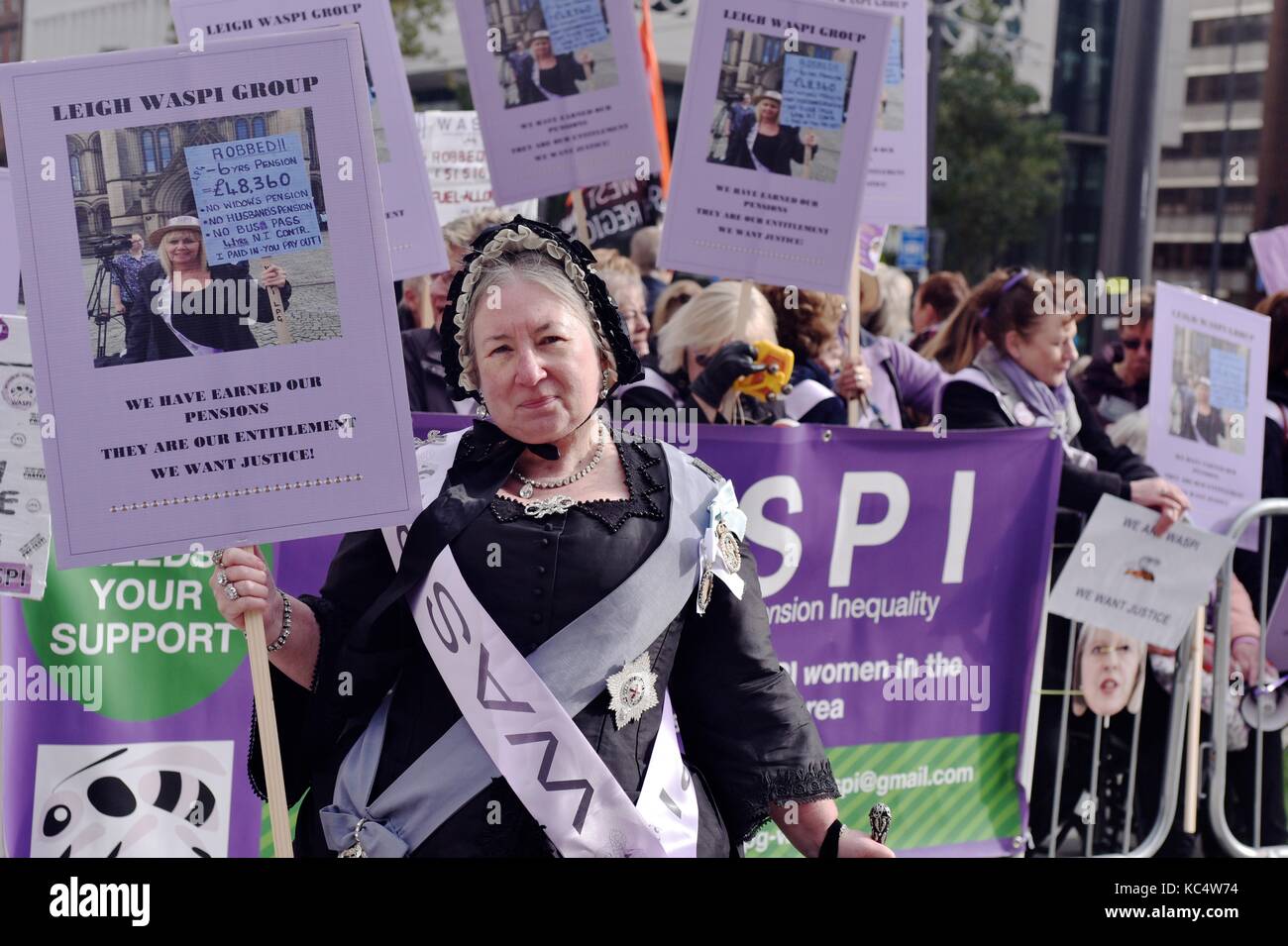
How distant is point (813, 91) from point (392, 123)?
1230 mm

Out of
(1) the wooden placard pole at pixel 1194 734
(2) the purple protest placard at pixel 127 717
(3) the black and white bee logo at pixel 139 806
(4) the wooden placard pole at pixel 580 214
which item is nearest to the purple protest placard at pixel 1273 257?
(1) the wooden placard pole at pixel 1194 734

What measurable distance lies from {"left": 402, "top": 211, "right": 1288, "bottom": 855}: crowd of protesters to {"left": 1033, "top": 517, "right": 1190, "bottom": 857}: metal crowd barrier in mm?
18

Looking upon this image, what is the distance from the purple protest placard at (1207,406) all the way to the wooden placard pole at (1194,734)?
40 centimetres

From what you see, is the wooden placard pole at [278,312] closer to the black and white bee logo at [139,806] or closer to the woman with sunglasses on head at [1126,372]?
the black and white bee logo at [139,806]

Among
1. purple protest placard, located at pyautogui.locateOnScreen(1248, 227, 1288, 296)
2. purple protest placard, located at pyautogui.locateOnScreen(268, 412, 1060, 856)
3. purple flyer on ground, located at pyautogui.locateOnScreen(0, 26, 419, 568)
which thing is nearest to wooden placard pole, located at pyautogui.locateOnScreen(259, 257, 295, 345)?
purple flyer on ground, located at pyautogui.locateOnScreen(0, 26, 419, 568)

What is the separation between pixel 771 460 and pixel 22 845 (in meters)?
2.12

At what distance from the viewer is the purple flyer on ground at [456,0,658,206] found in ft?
16.9

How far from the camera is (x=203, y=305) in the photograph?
8.07 ft

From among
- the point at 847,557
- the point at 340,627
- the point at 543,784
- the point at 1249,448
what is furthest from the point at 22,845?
the point at 1249,448

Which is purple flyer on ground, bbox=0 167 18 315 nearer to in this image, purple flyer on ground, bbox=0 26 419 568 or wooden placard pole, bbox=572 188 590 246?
purple flyer on ground, bbox=0 26 419 568

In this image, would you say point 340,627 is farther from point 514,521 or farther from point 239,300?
point 239,300

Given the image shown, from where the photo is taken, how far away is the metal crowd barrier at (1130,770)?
491 centimetres

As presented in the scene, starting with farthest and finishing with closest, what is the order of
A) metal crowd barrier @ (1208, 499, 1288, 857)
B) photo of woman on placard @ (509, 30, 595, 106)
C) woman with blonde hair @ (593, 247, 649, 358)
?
woman with blonde hair @ (593, 247, 649, 358) < photo of woman on placard @ (509, 30, 595, 106) < metal crowd barrier @ (1208, 499, 1288, 857)

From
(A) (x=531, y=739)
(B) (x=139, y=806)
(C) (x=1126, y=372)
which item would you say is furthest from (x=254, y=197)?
(C) (x=1126, y=372)
